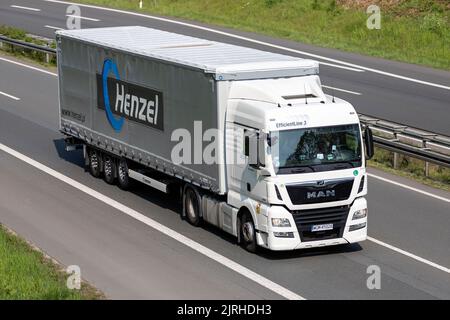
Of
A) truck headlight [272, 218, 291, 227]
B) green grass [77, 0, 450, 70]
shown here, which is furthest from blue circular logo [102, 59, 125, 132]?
green grass [77, 0, 450, 70]

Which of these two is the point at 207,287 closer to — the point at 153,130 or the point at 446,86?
the point at 153,130

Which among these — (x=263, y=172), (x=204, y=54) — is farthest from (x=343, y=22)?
(x=263, y=172)

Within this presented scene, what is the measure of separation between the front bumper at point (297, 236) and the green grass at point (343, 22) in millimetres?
21377

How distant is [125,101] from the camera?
2272cm

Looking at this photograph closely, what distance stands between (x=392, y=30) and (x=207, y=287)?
94.0 ft

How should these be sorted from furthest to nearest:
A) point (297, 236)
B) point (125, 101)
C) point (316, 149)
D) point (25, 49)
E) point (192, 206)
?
point (25, 49) → point (125, 101) → point (192, 206) → point (316, 149) → point (297, 236)

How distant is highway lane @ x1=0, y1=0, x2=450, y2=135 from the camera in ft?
103

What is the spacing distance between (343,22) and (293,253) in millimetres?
28639

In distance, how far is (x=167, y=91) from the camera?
68.6 feet

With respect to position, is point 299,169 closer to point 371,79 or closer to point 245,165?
point 245,165

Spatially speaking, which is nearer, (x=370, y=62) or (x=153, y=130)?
(x=153, y=130)

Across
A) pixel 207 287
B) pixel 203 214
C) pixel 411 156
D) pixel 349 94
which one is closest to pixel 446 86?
pixel 349 94

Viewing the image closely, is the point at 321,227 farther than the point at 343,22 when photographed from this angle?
No
